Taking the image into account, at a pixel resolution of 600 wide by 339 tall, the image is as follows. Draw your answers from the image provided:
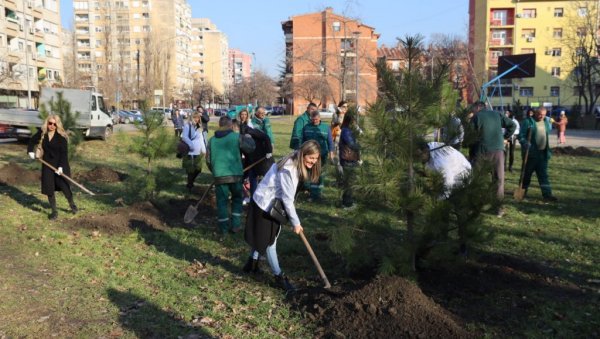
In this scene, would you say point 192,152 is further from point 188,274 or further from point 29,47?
point 29,47

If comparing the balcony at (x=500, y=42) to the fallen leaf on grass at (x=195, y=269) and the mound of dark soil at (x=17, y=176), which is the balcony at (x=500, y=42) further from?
the fallen leaf on grass at (x=195, y=269)

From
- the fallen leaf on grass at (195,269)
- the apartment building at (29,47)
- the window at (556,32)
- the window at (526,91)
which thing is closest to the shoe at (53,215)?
the fallen leaf on grass at (195,269)

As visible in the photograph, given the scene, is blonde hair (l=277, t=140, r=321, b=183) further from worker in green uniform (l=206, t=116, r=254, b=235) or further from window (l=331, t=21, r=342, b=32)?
window (l=331, t=21, r=342, b=32)

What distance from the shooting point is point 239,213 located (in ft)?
23.2

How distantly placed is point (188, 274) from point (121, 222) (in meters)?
2.31

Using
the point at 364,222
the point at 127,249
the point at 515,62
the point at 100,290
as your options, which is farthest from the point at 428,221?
the point at 515,62

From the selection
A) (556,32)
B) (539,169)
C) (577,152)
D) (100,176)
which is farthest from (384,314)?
(556,32)

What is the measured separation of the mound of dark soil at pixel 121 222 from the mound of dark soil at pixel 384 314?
12.4 feet

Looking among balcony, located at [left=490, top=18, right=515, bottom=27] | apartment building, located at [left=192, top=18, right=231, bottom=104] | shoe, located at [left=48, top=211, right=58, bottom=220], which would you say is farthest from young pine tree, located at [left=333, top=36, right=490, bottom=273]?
apartment building, located at [left=192, top=18, right=231, bottom=104]

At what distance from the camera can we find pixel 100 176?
1197 cm

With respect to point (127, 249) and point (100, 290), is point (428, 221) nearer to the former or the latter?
point (100, 290)

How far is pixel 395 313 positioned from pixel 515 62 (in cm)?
2068

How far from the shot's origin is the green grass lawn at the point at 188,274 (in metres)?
4.16

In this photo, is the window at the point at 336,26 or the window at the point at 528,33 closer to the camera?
the window at the point at 336,26
